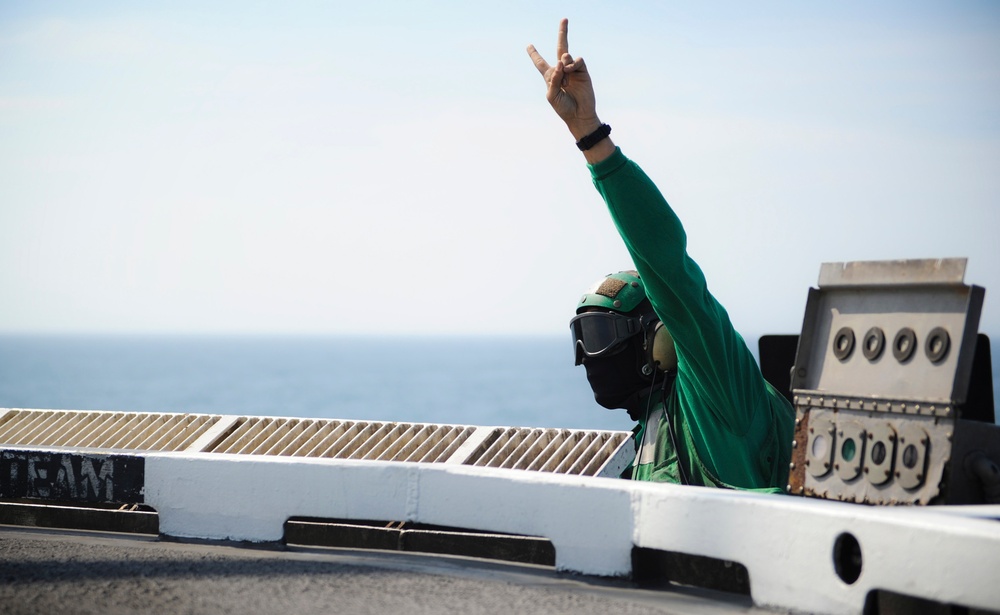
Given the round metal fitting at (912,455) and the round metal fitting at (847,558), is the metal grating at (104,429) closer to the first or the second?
the round metal fitting at (847,558)

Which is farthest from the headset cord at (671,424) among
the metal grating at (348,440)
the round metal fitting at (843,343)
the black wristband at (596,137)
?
the round metal fitting at (843,343)

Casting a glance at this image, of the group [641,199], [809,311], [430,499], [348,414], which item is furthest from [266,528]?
[348,414]

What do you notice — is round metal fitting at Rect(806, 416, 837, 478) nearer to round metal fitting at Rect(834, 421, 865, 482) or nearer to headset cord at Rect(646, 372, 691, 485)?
round metal fitting at Rect(834, 421, 865, 482)

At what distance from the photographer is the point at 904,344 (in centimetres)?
443

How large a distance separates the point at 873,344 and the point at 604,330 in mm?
2619

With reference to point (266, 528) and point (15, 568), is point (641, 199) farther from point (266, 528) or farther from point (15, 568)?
point (15, 568)

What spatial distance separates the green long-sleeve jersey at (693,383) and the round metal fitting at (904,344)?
1.57m

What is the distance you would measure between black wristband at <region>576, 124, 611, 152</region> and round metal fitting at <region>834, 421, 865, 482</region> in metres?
1.93

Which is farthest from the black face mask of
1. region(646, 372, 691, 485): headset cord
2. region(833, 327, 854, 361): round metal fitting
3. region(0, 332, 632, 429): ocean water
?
region(0, 332, 632, 429): ocean water

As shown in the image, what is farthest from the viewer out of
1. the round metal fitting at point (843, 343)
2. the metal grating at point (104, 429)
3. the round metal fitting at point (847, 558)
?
the metal grating at point (104, 429)

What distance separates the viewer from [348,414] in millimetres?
89562

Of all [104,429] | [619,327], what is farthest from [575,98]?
[104,429]

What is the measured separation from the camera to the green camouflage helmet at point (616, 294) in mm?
7113

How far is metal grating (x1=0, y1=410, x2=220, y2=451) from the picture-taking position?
7.12m
